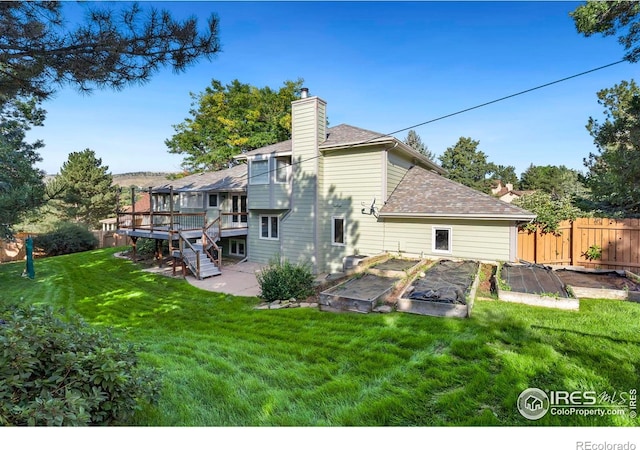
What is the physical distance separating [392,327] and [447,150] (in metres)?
38.7

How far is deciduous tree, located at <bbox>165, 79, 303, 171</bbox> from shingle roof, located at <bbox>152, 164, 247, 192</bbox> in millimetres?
7377

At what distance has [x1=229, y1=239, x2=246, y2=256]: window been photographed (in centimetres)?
1634

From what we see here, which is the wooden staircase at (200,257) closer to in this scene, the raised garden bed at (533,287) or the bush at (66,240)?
the raised garden bed at (533,287)

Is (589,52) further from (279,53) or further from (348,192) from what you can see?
(348,192)

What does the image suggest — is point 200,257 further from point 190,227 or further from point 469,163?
point 469,163

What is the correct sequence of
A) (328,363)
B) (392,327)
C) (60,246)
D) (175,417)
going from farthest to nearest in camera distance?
(60,246) → (392,327) → (328,363) → (175,417)

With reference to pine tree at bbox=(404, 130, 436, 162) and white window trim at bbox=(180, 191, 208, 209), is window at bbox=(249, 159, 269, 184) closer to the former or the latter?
white window trim at bbox=(180, 191, 208, 209)

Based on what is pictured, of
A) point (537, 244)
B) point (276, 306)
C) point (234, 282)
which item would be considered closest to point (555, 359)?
point (276, 306)

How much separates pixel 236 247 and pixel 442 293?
12.5 m

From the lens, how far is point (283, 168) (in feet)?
43.2

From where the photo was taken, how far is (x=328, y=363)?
420 centimetres

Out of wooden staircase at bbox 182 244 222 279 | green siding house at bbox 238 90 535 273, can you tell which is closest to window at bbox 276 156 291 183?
green siding house at bbox 238 90 535 273

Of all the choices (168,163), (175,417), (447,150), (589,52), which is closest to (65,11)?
(175,417)

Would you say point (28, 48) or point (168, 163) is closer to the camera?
point (28, 48)
